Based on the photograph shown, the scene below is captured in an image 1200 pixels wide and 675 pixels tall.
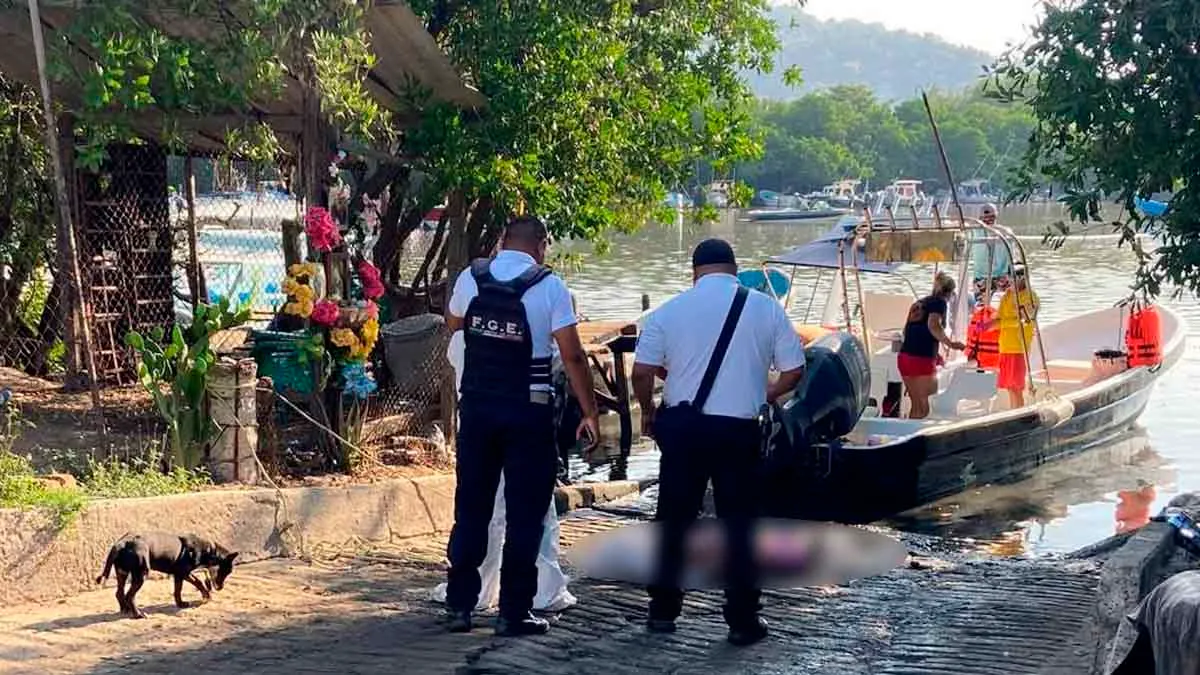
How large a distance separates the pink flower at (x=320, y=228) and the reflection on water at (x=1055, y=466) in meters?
6.41

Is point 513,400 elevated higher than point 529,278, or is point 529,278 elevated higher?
point 529,278

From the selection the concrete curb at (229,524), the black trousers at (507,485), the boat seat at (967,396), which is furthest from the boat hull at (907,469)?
the black trousers at (507,485)

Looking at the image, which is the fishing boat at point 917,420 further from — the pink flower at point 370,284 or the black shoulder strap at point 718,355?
the black shoulder strap at point 718,355

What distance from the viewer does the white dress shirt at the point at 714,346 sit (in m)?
6.43

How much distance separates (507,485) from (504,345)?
2.03 feet

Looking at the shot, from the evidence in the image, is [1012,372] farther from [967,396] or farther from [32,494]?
[32,494]

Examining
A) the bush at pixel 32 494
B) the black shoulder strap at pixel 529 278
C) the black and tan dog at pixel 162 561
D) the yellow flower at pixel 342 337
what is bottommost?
the black and tan dog at pixel 162 561

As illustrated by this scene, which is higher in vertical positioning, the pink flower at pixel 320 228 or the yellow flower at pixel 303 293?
the pink flower at pixel 320 228

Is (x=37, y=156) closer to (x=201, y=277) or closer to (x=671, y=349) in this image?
(x=201, y=277)

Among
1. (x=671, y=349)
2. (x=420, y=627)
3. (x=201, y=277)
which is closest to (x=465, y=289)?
(x=671, y=349)

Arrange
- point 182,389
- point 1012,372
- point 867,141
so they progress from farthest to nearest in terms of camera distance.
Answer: point 867,141
point 1012,372
point 182,389

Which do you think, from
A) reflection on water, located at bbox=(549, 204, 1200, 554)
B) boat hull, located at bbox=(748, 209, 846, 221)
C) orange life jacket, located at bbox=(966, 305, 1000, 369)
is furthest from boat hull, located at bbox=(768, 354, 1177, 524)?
boat hull, located at bbox=(748, 209, 846, 221)

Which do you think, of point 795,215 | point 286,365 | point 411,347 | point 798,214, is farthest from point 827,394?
point 798,214

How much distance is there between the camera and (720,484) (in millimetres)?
6535
